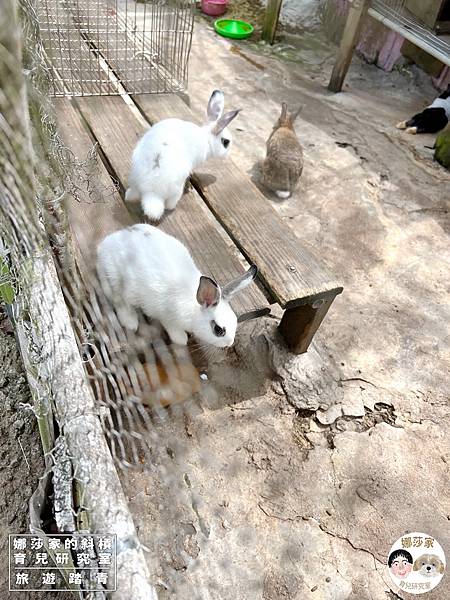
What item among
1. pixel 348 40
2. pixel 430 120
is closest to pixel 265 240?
pixel 430 120

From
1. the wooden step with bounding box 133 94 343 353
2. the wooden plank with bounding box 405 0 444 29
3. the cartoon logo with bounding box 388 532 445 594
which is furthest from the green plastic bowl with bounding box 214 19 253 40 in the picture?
the cartoon logo with bounding box 388 532 445 594

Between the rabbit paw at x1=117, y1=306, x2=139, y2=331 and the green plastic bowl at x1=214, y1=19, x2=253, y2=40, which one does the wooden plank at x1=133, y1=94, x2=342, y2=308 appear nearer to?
the rabbit paw at x1=117, y1=306, x2=139, y2=331

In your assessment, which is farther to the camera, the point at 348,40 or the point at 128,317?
the point at 348,40

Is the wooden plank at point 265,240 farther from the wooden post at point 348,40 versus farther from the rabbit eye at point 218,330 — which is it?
the wooden post at point 348,40

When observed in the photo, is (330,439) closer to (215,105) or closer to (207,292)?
(207,292)

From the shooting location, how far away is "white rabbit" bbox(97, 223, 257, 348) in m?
1.67

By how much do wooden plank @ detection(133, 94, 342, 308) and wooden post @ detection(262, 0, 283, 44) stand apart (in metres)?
3.63

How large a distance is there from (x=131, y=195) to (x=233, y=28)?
422 centimetres

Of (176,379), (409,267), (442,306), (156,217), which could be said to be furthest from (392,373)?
(156,217)

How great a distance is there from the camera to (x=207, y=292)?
162 centimetres

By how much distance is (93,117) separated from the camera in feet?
7.89

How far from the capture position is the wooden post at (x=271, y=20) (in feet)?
16.8

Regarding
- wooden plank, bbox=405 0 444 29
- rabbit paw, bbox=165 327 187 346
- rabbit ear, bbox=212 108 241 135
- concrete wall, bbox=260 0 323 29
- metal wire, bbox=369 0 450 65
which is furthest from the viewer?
concrete wall, bbox=260 0 323 29

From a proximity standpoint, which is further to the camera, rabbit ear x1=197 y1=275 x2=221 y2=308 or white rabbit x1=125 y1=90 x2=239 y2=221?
white rabbit x1=125 y1=90 x2=239 y2=221
